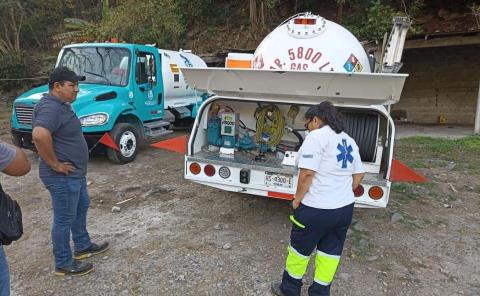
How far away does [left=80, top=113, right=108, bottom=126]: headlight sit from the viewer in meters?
6.59

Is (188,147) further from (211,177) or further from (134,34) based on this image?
(134,34)

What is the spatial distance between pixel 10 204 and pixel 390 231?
150 inches

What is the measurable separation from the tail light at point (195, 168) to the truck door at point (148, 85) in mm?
3693

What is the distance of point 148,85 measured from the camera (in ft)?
26.0

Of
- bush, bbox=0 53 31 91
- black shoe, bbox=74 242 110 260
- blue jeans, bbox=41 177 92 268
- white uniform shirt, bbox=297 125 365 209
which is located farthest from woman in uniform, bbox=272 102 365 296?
bush, bbox=0 53 31 91

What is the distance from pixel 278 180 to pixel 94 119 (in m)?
3.98

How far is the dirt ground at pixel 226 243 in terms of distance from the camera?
340 cm

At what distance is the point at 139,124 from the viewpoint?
7.75 metres

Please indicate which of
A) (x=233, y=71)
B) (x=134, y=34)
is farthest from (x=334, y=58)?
(x=134, y=34)

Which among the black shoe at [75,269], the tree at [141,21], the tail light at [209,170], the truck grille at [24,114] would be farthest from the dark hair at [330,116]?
the tree at [141,21]

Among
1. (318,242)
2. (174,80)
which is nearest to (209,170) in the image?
(318,242)

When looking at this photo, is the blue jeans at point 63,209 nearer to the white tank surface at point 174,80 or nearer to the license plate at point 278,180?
the license plate at point 278,180

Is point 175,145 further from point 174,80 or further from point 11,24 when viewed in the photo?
point 11,24

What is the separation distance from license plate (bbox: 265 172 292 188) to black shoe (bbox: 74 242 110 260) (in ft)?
5.82
